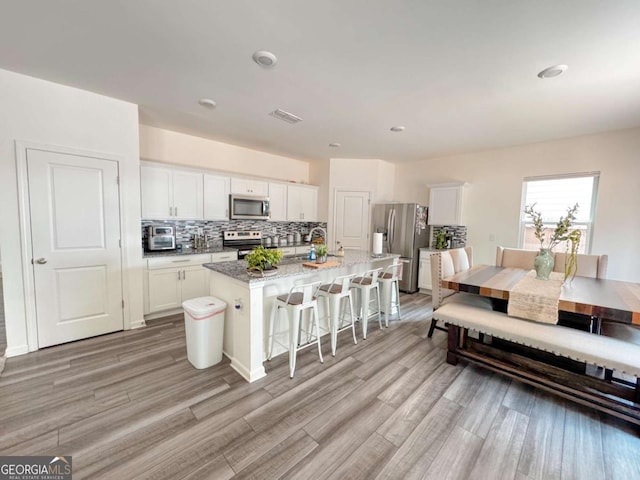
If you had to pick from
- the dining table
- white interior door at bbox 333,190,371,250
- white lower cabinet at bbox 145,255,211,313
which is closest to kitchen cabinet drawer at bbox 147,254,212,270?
white lower cabinet at bbox 145,255,211,313

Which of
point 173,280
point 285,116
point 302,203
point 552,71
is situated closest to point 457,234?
point 302,203

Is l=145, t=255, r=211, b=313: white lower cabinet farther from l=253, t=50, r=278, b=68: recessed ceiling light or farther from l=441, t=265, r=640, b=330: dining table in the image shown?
l=441, t=265, r=640, b=330: dining table

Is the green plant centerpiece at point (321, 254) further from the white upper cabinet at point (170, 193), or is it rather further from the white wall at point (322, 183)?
the white wall at point (322, 183)

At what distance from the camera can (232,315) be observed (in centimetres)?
247

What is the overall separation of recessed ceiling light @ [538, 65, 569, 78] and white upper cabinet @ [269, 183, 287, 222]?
3892 millimetres

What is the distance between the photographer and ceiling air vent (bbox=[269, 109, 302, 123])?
313 centimetres

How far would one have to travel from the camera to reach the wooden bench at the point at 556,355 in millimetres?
1787

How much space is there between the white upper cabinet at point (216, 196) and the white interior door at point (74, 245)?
125cm

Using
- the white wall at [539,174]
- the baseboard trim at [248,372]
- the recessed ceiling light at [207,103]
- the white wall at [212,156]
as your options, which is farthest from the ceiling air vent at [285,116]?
the white wall at [539,174]

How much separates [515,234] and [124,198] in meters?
5.79

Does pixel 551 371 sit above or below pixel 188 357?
above

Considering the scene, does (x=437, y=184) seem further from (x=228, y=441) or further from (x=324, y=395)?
(x=228, y=441)

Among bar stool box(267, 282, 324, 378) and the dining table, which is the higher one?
the dining table

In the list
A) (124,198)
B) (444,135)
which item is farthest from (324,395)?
(444,135)
